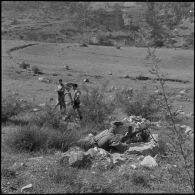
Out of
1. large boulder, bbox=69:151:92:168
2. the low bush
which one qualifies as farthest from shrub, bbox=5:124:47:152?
large boulder, bbox=69:151:92:168

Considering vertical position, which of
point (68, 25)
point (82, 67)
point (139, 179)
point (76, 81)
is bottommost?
point (76, 81)

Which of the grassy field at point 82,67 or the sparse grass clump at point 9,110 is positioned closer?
the sparse grass clump at point 9,110

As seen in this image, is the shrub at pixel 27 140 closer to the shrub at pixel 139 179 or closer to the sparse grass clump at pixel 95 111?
the shrub at pixel 139 179

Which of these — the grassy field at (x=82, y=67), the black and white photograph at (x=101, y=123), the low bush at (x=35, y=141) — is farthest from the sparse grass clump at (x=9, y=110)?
the grassy field at (x=82, y=67)

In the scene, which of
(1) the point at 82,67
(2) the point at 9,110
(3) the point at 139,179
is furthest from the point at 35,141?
(1) the point at 82,67

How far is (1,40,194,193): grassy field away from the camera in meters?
7.00

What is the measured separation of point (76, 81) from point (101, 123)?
39.5 feet

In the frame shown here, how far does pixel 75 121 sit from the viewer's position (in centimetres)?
1351

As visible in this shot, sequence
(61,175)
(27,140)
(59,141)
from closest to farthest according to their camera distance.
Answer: (61,175) → (27,140) → (59,141)

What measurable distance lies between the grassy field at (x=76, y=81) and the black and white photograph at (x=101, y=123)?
3 centimetres

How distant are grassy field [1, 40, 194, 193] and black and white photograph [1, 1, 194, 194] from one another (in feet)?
0.09

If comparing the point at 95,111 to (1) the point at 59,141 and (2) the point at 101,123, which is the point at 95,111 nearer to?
(2) the point at 101,123

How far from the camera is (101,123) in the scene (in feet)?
42.6

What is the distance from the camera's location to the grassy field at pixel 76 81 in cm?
700
